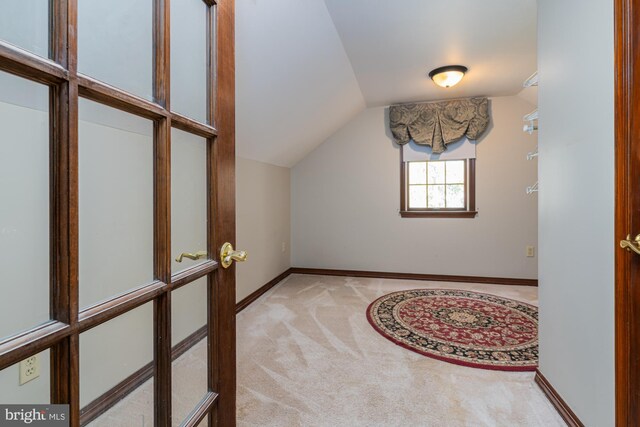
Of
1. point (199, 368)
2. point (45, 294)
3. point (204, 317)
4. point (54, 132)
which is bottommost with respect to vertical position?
point (199, 368)

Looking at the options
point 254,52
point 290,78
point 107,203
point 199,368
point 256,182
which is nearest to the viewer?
point 107,203

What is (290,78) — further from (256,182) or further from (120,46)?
(120,46)

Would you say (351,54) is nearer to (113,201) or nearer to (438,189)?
(438,189)

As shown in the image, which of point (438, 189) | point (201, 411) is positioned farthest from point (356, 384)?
point (438, 189)

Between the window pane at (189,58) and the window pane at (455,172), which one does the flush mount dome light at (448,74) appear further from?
the window pane at (189,58)

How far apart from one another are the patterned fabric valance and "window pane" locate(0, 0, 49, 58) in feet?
12.6

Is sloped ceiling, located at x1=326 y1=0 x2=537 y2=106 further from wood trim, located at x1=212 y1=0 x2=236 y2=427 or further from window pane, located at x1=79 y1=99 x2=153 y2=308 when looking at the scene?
window pane, located at x1=79 y1=99 x2=153 y2=308

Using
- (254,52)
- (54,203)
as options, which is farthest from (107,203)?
(254,52)

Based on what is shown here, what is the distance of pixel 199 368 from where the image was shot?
817 millimetres

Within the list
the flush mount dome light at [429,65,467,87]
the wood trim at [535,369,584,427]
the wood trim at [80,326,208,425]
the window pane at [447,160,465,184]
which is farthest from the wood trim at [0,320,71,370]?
the window pane at [447,160,465,184]

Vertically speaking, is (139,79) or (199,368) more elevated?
(139,79)

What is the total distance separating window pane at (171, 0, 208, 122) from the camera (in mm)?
722

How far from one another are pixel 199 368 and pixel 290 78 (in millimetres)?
2144

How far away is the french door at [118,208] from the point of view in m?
0.44
